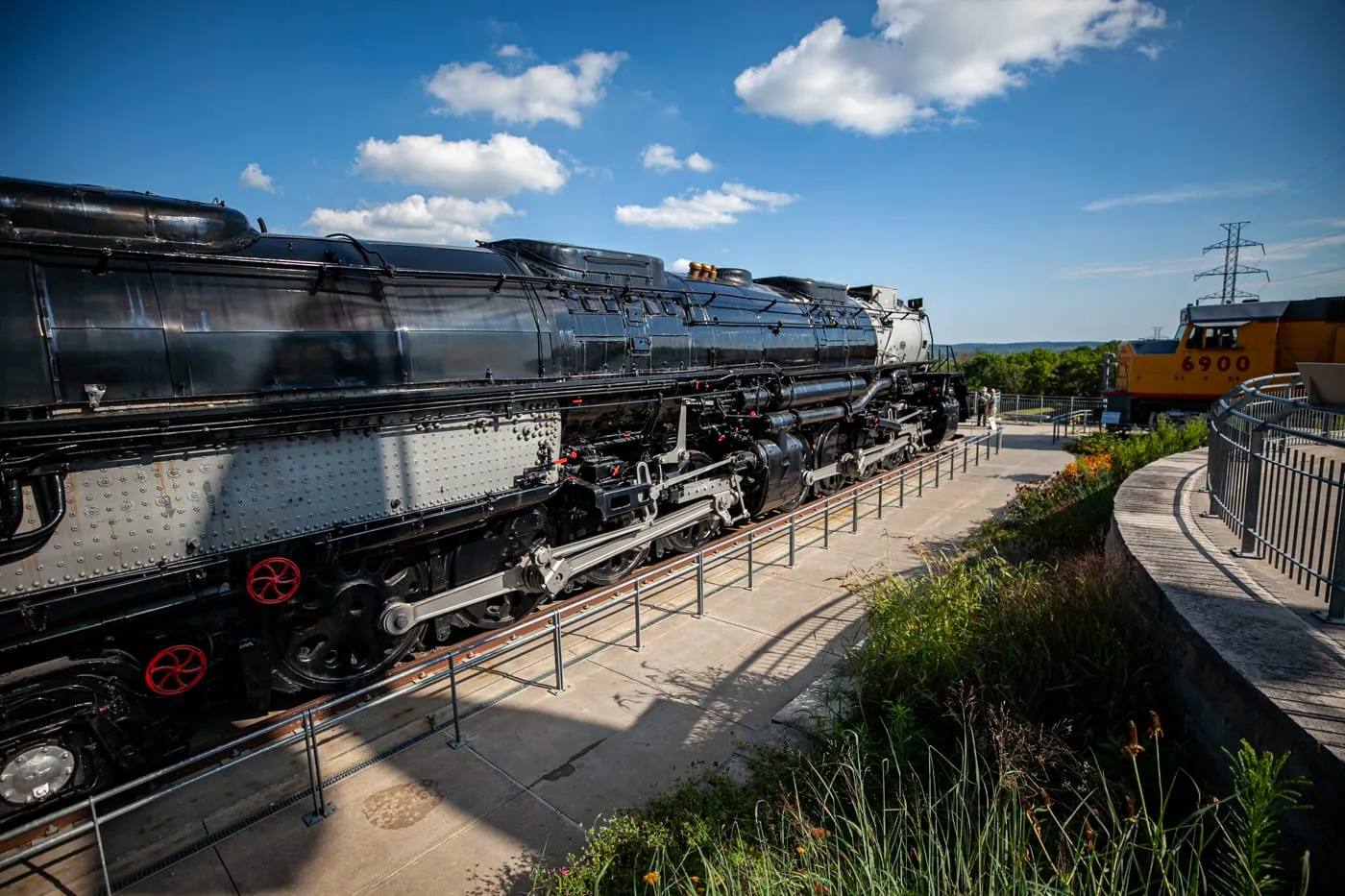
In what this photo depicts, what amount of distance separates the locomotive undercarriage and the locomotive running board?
0.06 ft

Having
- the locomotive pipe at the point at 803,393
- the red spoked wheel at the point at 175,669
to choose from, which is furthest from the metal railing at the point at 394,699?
the locomotive pipe at the point at 803,393

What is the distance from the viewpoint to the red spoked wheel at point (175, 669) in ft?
13.5

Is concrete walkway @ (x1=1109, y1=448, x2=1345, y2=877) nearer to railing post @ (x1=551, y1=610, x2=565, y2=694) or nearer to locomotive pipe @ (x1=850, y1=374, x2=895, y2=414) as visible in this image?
railing post @ (x1=551, y1=610, x2=565, y2=694)

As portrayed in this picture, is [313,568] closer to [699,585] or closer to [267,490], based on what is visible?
[267,490]

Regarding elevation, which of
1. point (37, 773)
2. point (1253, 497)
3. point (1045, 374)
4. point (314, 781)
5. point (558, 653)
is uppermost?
point (1253, 497)

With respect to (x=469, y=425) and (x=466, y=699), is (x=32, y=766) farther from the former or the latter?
(x=469, y=425)

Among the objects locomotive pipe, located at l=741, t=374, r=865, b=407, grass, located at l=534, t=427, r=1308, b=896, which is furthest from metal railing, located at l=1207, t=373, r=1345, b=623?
locomotive pipe, located at l=741, t=374, r=865, b=407

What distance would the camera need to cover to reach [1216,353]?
1908cm

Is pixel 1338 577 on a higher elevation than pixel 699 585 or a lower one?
higher

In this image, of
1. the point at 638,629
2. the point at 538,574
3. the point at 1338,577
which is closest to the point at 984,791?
the point at 1338,577

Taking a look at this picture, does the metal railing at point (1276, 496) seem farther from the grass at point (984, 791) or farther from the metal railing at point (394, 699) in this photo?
the metal railing at point (394, 699)

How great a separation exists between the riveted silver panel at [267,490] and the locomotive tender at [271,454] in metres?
0.02

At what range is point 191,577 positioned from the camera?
426 centimetres

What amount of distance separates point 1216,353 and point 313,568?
23327mm
